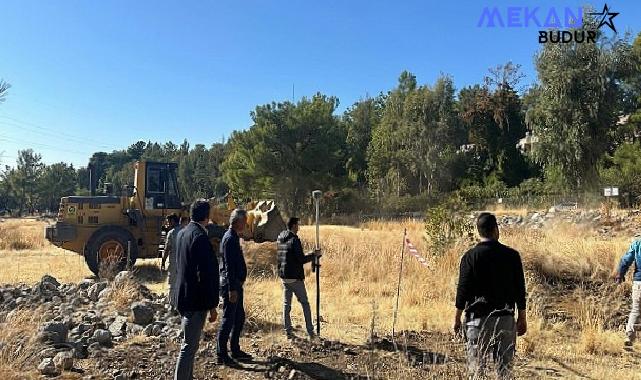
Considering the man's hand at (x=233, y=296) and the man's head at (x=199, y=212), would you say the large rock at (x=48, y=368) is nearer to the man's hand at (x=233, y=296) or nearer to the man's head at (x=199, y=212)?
the man's hand at (x=233, y=296)

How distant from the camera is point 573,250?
439 inches

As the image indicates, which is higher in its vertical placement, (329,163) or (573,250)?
(329,163)

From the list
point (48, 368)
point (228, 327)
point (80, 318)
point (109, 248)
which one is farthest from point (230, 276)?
point (109, 248)

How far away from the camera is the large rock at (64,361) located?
203 inches

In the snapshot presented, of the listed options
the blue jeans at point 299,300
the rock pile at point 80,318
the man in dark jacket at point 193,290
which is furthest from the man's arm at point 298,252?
the man in dark jacket at point 193,290

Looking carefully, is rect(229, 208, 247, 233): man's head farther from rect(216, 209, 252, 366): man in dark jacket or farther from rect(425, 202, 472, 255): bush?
rect(425, 202, 472, 255): bush

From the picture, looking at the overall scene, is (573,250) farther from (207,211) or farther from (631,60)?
(631,60)

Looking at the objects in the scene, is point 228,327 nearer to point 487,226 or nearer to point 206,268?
point 206,268

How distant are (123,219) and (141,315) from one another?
6297mm

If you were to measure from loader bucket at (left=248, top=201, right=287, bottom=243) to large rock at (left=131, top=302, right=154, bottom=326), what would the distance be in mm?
6626

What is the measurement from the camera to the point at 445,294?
368 inches

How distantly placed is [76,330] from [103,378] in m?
1.65

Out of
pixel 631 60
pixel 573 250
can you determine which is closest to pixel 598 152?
pixel 631 60

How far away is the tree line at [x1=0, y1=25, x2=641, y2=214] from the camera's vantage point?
96.3 feet
